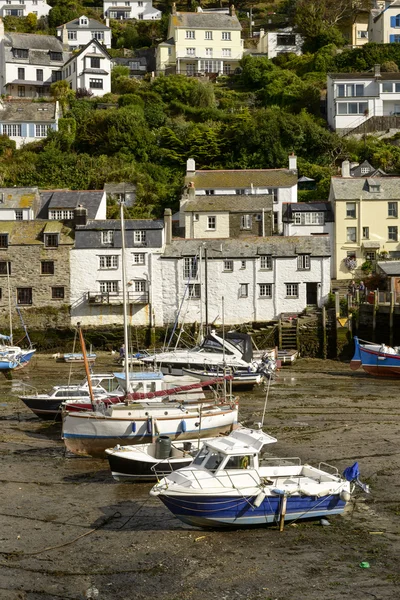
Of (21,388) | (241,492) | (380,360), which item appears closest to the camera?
(241,492)

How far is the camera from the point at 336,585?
17.3 m

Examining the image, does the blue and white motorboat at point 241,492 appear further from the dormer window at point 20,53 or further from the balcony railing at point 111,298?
the dormer window at point 20,53

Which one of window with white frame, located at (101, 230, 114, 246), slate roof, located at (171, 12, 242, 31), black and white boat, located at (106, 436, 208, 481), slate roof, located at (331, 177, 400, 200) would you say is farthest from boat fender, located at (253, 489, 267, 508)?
slate roof, located at (171, 12, 242, 31)

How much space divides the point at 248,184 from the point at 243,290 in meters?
12.5

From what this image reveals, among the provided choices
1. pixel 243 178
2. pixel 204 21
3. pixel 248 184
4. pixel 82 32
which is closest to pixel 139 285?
pixel 248 184

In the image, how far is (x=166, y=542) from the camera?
770 inches

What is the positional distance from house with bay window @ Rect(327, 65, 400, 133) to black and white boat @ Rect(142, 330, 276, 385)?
123ft

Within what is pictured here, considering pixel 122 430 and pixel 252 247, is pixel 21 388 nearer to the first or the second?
pixel 122 430

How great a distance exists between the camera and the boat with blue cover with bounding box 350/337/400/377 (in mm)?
43062

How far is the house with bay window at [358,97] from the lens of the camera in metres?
75.7

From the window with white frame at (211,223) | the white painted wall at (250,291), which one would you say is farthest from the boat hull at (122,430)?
the window with white frame at (211,223)

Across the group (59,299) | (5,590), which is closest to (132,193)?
(59,299)

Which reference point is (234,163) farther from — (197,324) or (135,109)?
(197,324)

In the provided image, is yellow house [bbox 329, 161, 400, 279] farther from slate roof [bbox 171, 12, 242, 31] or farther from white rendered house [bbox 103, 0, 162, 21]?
white rendered house [bbox 103, 0, 162, 21]
